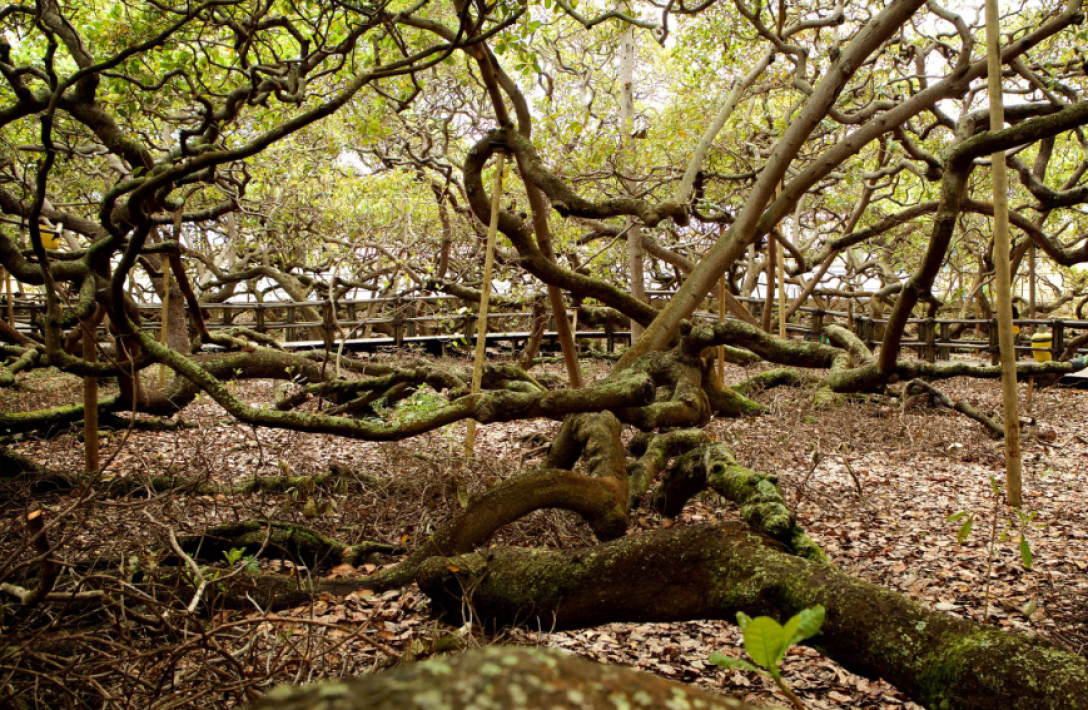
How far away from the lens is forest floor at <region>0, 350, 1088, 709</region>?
7.97 feet

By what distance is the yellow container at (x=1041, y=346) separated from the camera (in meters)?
9.29

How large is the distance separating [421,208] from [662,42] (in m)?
7.01

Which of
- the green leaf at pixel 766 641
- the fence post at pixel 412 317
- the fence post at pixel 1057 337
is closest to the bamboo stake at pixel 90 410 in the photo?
the green leaf at pixel 766 641

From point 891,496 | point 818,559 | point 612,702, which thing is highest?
point 612,702

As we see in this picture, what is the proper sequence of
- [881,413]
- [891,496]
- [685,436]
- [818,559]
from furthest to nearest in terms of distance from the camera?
[881,413], [891,496], [685,436], [818,559]

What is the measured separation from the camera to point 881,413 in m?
6.45

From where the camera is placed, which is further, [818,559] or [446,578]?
[446,578]

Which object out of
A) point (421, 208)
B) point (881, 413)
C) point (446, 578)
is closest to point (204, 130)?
point (446, 578)

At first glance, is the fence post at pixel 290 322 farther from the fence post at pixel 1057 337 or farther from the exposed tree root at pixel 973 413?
the fence post at pixel 1057 337

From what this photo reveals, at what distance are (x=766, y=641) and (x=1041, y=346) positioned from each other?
1096 centimetres

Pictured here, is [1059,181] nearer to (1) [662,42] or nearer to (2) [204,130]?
(1) [662,42]

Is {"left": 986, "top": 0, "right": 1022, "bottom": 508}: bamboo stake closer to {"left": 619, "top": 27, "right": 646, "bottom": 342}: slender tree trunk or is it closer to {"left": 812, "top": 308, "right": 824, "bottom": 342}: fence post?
{"left": 619, "top": 27, "right": 646, "bottom": 342}: slender tree trunk

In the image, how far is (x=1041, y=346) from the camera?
9.58m

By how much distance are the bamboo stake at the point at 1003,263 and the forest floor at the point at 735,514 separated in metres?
0.37
